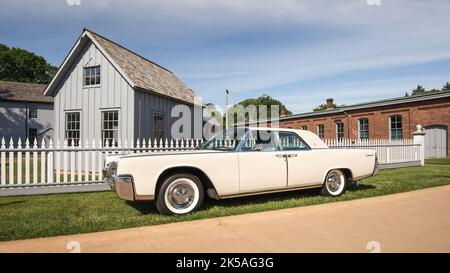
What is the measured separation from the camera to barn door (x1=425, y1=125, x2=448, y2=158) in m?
20.5

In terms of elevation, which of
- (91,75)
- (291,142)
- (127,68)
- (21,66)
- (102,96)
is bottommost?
(291,142)

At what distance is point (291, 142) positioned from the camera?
21.0 ft

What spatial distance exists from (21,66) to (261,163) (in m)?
70.1

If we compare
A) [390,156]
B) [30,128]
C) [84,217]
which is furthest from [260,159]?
[30,128]

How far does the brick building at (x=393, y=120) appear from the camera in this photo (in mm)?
20697

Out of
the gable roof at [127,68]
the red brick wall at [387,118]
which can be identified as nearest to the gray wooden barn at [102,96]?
the gable roof at [127,68]

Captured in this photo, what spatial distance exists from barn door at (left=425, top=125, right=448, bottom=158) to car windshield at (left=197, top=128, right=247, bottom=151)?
66.2 ft

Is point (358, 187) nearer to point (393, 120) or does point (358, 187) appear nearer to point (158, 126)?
point (158, 126)

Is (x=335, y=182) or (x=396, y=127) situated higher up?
(x=396, y=127)

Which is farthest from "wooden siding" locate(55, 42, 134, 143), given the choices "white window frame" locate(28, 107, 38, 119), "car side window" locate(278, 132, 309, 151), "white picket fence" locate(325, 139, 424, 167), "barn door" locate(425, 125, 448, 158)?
"white window frame" locate(28, 107, 38, 119)

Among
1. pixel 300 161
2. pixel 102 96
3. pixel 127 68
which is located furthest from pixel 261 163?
pixel 102 96

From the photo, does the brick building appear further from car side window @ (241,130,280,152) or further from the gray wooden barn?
car side window @ (241,130,280,152)

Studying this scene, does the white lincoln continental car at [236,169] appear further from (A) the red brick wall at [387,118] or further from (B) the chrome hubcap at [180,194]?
(A) the red brick wall at [387,118]

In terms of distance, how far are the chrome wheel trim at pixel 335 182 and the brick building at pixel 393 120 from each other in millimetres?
17833
